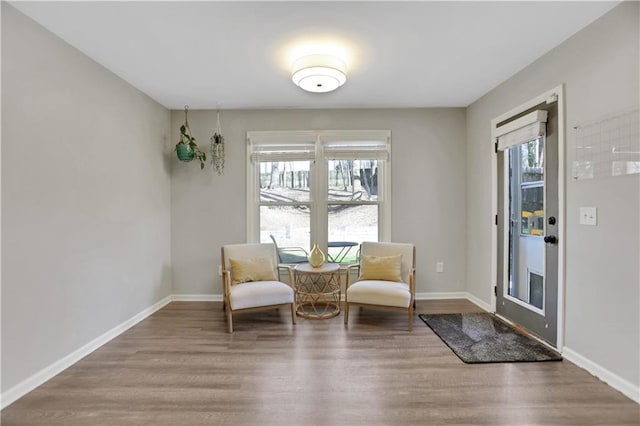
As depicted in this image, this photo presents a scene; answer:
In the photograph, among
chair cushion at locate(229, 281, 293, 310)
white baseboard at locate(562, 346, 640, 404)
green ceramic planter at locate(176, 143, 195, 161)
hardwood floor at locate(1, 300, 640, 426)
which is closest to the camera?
hardwood floor at locate(1, 300, 640, 426)

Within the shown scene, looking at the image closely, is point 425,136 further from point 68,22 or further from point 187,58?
point 68,22

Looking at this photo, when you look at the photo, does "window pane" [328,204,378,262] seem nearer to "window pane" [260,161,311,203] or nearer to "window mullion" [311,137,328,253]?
"window mullion" [311,137,328,253]

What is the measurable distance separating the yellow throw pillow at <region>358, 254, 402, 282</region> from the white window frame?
576mm

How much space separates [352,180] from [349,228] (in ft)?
2.02

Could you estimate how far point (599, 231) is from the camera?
86.6 inches

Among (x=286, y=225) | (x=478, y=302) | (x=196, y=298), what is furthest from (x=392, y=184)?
(x=196, y=298)

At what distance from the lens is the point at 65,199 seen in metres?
2.42

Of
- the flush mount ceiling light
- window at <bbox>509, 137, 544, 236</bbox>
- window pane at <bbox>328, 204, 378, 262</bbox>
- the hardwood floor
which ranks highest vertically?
the flush mount ceiling light

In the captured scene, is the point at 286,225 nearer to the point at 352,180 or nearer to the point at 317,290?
the point at 317,290

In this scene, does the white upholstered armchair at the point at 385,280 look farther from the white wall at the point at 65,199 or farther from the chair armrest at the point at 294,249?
the white wall at the point at 65,199

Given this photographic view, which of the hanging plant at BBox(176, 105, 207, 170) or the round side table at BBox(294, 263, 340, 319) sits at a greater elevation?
the hanging plant at BBox(176, 105, 207, 170)

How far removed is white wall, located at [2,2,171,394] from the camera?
202 cm

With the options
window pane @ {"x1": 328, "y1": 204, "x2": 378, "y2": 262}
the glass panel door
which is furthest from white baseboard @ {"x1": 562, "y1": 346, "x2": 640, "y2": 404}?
window pane @ {"x1": 328, "y1": 204, "x2": 378, "y2": 262}

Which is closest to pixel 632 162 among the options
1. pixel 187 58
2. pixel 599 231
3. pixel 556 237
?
pixel 599 231
